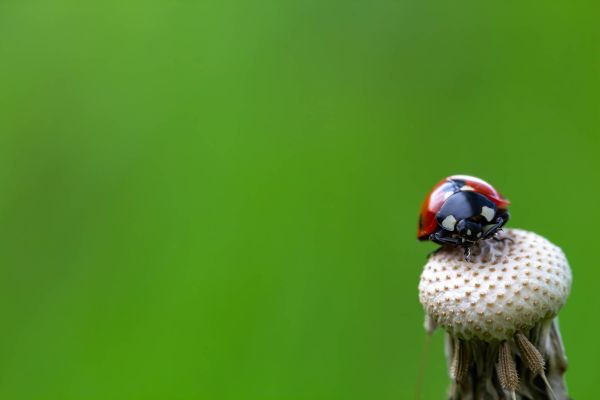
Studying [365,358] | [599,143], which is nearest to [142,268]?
[365,358]

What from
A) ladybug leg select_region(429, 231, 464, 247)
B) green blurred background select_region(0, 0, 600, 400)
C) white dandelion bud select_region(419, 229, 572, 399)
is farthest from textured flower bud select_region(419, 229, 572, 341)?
green blurred background select_region(0, 0, 600, 400)

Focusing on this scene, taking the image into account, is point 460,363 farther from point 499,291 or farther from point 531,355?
point 499,291

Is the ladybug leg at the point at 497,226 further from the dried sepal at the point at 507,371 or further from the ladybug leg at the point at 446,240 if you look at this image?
the dried sepal at the point at 507,371

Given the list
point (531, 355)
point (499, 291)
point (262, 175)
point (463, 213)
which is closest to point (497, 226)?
point (463, 213)

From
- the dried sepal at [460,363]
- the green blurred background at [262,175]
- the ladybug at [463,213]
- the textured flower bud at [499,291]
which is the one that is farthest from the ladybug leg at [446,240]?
the green blurred background at [262,175]

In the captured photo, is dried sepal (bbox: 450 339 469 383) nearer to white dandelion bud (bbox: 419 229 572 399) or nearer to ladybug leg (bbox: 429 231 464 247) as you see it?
white dandelion bud (bbox: 419 229 572 399)

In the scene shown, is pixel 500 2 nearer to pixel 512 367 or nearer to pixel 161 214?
pixel 161 214
